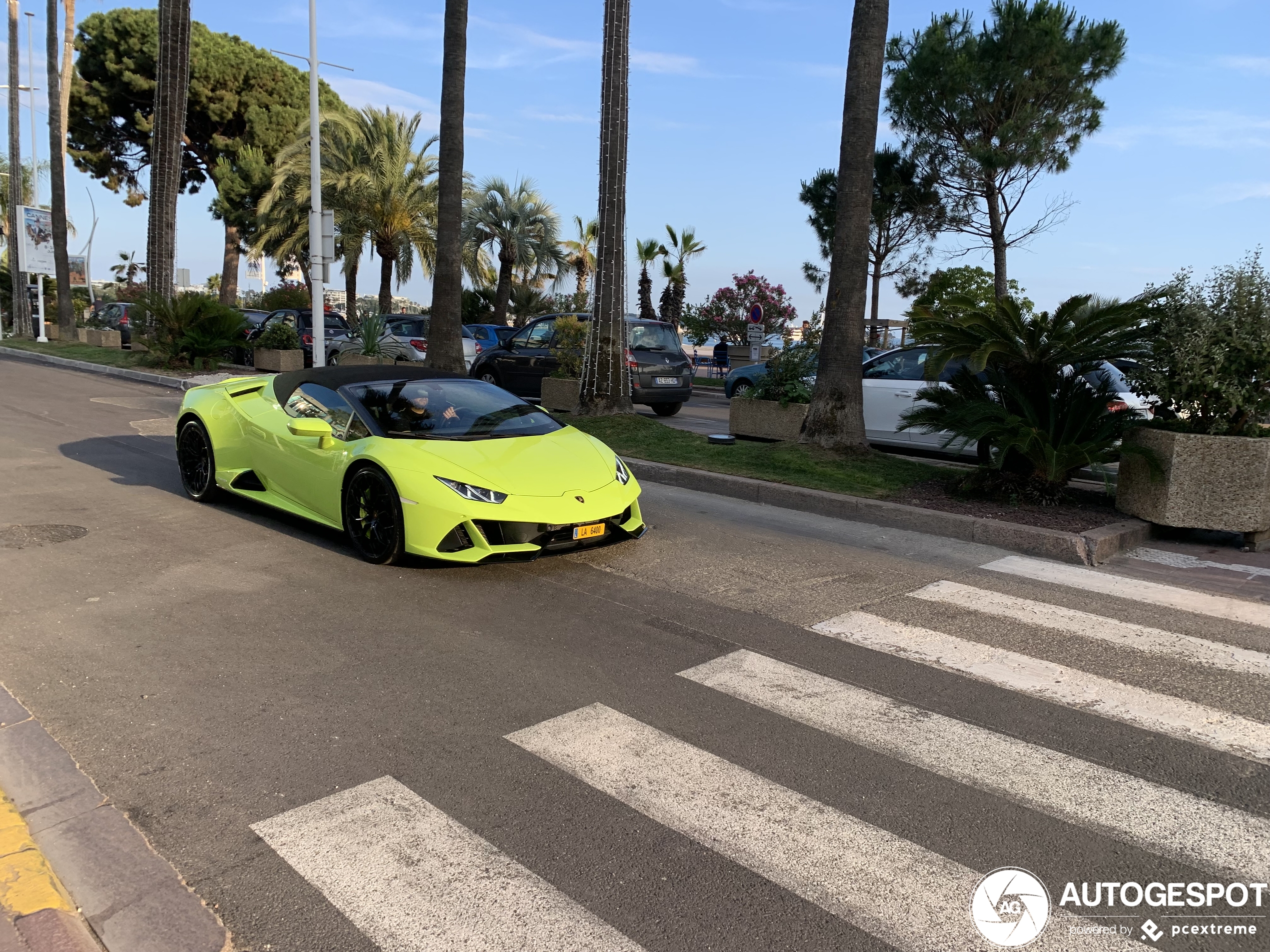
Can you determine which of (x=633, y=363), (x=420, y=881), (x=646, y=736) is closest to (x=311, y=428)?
(x=646, y=736)

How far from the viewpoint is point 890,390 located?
12.7m

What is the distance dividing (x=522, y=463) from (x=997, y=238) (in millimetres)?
26760

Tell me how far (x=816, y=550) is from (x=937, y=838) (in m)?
4.20

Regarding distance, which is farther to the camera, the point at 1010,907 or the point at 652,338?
the point at 652,338

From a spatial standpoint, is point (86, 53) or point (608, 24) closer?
point (608, 24)

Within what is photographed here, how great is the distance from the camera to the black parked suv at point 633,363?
1612 centimetres

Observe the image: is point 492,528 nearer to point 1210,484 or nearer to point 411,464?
point 411,464

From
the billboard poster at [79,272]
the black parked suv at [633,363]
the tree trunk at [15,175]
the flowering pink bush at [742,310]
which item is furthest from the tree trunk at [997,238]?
the billboard poster at [79,272]

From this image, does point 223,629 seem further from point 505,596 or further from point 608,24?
point 608,24

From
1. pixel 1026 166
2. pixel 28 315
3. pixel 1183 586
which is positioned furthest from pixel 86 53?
pixel 1183 586

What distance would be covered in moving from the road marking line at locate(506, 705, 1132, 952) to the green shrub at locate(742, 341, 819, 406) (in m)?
8.73

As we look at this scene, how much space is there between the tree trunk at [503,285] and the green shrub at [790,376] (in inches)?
1160

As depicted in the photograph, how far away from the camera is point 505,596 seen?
5.97 meters

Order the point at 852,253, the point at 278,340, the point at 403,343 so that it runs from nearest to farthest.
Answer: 1. the point at 852,253
2. the point at 403,343
3. the point at 278,340
